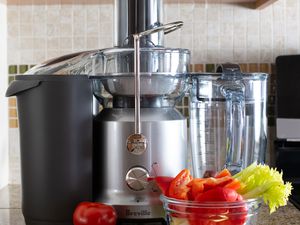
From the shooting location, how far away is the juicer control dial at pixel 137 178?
97 centimetres

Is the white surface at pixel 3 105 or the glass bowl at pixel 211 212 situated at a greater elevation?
the white surface at pixel 3 105

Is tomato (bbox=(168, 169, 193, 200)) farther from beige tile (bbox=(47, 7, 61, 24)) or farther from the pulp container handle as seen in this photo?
beige tile (bbox=(47, 7, 61, 24))

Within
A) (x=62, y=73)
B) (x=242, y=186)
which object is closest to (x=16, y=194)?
(x=62, y=73)

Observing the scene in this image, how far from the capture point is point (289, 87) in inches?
55.6

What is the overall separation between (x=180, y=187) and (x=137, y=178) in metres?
0.10

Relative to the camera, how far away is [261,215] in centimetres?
115

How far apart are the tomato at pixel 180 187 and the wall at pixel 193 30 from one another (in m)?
0.60

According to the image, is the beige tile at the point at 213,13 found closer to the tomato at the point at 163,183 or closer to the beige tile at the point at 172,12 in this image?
the beige tile at the point at 172,12

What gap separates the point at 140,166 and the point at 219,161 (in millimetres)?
261

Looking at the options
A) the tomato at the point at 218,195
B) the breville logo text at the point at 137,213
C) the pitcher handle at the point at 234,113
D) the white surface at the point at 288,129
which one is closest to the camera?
the tomato at the point at 218,195

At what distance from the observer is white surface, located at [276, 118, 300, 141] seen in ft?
4.62

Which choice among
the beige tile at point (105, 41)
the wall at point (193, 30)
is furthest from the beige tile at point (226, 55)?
the beige tile at point (105, 41)

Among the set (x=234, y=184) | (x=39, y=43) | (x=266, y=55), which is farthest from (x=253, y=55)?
(x=234, y=184)

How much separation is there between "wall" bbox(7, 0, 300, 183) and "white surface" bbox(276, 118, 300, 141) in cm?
14
